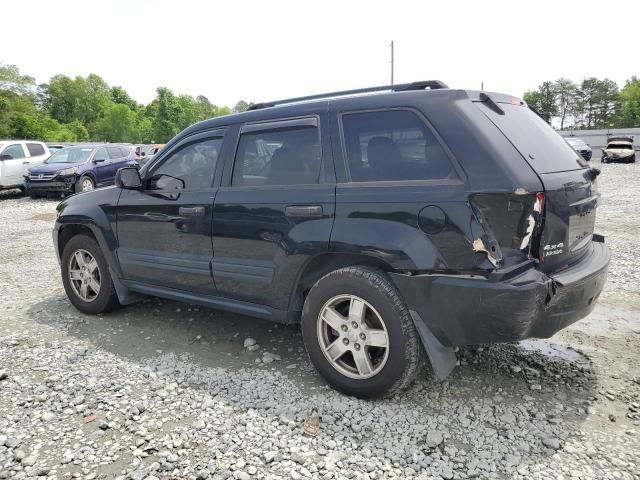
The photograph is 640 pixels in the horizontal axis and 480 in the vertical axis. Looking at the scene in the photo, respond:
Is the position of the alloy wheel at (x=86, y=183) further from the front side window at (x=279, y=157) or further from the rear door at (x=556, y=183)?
the rear door at (x=556, y=183)

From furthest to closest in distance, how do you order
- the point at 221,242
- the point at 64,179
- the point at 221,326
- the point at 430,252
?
the point at 64,179, the point at 221,326, the point at 221,242, the point at 430,252

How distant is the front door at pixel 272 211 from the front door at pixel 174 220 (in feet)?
0.61

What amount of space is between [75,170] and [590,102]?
294 ft

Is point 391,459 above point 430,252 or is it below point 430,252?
below

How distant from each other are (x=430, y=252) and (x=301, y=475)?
138 cm

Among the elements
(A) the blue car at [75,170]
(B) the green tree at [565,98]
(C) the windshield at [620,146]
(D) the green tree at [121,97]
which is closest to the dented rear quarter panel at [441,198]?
(A) the blue car at [75,170]

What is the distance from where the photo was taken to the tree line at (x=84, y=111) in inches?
2280

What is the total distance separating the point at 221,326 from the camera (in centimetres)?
448

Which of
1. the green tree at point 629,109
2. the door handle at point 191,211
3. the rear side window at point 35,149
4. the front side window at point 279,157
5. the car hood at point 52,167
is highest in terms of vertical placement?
the front side window at point 279,157

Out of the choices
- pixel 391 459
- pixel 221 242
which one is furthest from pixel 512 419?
pixel 221 242

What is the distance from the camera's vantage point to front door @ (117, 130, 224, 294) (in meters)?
3.86

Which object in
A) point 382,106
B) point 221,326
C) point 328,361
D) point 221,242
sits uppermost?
point 382,106

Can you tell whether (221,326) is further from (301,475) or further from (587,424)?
(587,424)

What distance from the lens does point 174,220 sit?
13.1 feet
